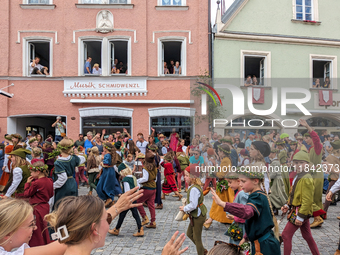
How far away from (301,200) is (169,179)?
554 centimetres

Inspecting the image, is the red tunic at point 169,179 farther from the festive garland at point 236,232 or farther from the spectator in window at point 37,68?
the spectator in window at point 37,68

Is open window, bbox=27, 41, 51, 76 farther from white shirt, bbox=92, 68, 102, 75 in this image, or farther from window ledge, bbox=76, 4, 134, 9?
window ledge, bbox=76, 4, 134, 9

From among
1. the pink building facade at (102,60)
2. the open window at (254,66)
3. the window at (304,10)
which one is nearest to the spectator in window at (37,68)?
the pink building facade at (102,60)

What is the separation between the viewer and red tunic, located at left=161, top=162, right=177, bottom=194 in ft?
31.0

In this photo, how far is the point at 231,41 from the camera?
51.2ft

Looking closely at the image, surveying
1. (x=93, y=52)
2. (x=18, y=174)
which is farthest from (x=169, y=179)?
(x=93, y=52)

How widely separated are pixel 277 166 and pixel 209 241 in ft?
6.53

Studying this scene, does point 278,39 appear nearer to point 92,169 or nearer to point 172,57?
point 172,57

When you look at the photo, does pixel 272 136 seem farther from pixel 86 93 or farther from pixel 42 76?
pixel 42 76

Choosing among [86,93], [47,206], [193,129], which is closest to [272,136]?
[193,129]

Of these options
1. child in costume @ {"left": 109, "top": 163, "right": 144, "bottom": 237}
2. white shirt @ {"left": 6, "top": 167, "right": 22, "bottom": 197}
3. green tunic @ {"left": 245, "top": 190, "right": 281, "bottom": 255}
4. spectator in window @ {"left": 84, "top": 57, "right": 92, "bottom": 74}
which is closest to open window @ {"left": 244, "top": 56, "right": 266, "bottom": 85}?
spectator in window @ {"left": 84, "top": 57, "right": 92, "bottom": 74}

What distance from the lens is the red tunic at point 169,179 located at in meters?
9.45

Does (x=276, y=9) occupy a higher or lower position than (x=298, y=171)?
higher

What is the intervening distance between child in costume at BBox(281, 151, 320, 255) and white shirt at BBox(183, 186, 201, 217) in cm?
126
